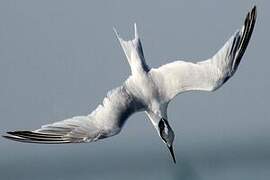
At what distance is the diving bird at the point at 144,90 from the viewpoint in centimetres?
423

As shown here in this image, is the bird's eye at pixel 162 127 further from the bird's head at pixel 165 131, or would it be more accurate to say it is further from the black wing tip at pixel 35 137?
the black wing tip at pixel 35 137

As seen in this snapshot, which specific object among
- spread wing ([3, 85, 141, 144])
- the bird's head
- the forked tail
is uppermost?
the forked tail

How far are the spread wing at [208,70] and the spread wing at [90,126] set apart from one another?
0.16 metres

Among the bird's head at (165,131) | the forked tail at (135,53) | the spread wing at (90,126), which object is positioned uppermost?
the forked tail at (135,53)

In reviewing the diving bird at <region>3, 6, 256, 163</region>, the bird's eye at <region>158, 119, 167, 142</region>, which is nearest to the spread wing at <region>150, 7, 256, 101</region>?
the diving bird at <region>3, 6, 256, 163</region>

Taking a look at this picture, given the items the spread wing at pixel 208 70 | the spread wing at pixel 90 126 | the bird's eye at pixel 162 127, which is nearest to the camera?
the spread wing at pixel 208 70

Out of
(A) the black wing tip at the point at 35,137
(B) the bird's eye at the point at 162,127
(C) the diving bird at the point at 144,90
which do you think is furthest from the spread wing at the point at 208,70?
(A) the black wing tip at the point at 35,137

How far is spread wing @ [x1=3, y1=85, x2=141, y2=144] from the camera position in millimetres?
4312

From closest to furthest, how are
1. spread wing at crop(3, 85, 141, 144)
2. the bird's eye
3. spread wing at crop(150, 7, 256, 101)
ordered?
spread wing at crop(150, 7, 256, 101)
spread wing at crop(3, 85, 141, 144)
the bird's eye

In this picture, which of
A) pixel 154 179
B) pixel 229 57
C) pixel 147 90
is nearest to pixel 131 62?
pixel 147 90

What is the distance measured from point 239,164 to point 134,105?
553 cm

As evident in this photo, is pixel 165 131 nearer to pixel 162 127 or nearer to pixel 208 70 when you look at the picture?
pixel 162 127

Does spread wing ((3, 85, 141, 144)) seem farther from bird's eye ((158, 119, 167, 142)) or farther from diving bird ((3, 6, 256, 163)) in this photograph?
bird's eye ((158, 119, 167, 142))

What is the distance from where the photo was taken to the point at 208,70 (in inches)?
168
